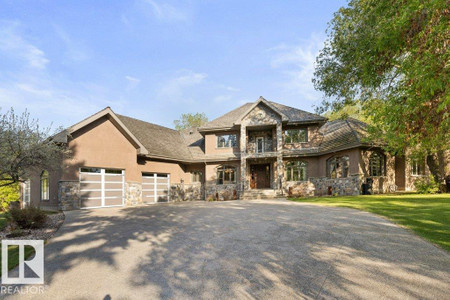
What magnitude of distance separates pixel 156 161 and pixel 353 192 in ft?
51.1

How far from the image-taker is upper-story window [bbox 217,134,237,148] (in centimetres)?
2286

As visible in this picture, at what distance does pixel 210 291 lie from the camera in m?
4.23

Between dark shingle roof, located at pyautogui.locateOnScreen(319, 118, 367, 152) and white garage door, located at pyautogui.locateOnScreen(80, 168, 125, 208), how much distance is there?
16.2 metres

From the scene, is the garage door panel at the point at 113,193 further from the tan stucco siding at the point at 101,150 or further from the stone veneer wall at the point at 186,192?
the stone veneer wall at the point at 186,192

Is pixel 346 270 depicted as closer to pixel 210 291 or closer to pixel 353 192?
pixel 210 291

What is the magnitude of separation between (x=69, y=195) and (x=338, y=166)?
19.2m

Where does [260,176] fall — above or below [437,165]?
below

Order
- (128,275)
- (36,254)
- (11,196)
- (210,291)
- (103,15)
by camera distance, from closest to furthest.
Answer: (210,291), (128,275), (36,254), (103,15), (11,196)

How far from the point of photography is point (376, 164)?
19.0 m

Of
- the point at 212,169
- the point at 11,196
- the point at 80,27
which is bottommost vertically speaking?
the point at 11,196

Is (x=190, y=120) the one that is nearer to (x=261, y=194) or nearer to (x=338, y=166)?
(x=261, y=194)

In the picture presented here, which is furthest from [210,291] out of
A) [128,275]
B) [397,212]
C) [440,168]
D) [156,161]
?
[440,168]

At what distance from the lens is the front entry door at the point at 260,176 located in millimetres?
22984

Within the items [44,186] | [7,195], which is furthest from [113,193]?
[7,195]
